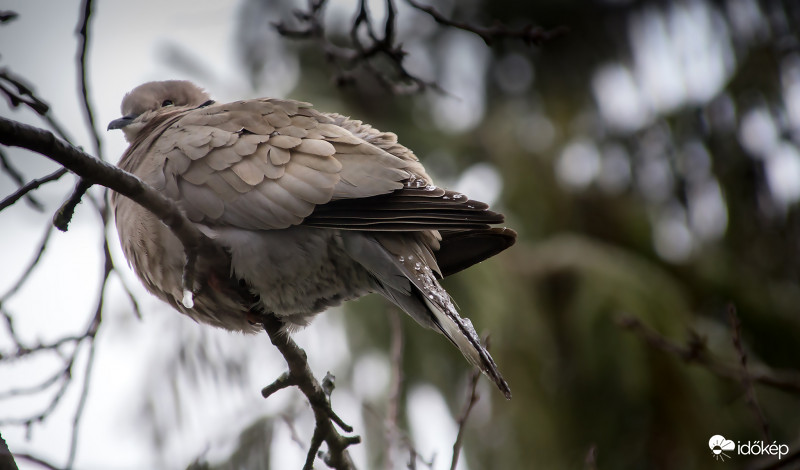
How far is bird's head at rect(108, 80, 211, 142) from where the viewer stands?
355 cm

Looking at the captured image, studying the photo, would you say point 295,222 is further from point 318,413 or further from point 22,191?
point 22,191

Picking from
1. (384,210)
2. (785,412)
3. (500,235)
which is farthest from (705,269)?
(384,210)

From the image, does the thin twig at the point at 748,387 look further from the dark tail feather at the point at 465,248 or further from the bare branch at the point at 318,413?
the bare branch at the point at 318,413

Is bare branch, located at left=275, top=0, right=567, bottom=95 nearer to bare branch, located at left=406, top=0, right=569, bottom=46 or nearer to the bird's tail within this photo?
bare branch, located at left=406, top=0, right=569, bottom=46

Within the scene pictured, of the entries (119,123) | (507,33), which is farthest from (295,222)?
(119,123)

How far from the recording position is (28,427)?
2682 millimetres

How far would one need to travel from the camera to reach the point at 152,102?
366 centimetres

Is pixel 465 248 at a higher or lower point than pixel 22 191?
lower

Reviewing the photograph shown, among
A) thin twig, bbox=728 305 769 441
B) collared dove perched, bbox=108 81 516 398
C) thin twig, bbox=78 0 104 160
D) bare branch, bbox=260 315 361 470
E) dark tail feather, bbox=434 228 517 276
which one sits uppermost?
thin twig, bbox=78 0 104 160

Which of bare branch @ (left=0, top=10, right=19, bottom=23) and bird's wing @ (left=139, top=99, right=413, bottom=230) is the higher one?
bare branch @ (left=0, top=10, right=19, bottom=23)

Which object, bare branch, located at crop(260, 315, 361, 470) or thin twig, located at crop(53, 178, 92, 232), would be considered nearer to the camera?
thin twig, located at crop(53, 178, 92, 232)

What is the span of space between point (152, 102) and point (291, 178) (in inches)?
50.4

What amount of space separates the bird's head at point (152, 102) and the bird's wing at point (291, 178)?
1.79ft

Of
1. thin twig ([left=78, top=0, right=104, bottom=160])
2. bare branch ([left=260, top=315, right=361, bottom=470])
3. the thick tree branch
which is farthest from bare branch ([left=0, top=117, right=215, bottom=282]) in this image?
bare branch ([left=260, top=315, right=361, bottom=470])
